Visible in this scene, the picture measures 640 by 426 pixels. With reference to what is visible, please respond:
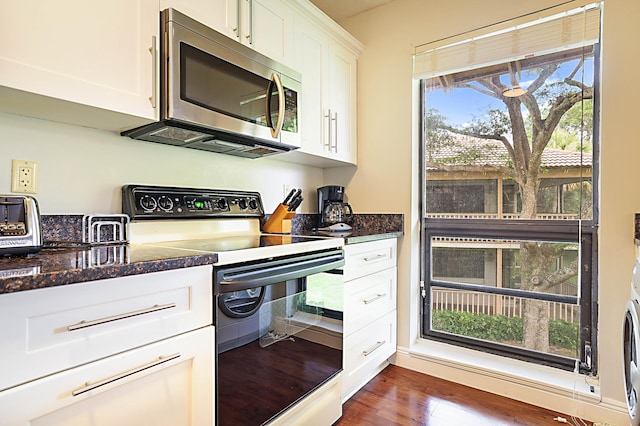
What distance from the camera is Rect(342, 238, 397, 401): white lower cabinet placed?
177 centimetres

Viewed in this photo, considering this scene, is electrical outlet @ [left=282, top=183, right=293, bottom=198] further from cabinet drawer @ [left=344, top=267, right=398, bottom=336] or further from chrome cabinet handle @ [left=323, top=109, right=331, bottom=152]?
cabinet drawer @ [left=344, top=267, right=398, bottom=336]

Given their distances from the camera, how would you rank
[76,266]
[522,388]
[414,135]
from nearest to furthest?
1. [76,266]
2. [522,388]
3. [414,135]

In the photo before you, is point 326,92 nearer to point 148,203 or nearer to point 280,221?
point 280,221

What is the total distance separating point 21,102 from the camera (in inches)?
43.4

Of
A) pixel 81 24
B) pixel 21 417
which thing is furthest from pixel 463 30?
pixel 21 417

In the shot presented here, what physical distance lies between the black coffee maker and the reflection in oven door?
0.77 meters

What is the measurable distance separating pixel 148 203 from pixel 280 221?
72 centimetres

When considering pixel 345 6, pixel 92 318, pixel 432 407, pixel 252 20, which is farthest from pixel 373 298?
pixel 345 6

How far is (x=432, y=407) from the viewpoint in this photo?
1850 mm

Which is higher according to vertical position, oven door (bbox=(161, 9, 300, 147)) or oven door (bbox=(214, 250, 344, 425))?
oven door (bbox=(161, 9, 300, 147))

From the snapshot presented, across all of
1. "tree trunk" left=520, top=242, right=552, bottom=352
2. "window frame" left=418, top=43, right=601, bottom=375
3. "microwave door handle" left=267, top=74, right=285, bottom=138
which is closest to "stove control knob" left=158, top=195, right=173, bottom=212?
"microwave door handle" left=267, top=74, right=285, bottom=138

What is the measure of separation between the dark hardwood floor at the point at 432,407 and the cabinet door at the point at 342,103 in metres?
1.47

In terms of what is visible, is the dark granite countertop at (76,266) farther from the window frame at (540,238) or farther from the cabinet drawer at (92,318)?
the window frame at (540,238)

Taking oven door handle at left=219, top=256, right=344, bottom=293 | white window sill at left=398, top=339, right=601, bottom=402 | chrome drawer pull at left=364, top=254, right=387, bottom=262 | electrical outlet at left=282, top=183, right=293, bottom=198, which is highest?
electrical outlet at left=282, top=183, right=293, bottom=198
